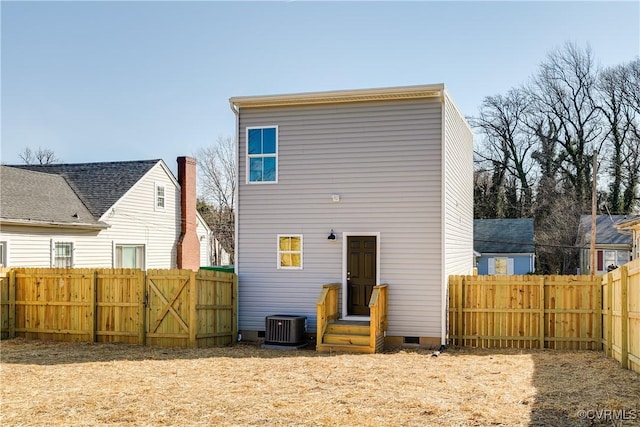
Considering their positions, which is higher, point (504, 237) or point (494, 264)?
point (504, 237)

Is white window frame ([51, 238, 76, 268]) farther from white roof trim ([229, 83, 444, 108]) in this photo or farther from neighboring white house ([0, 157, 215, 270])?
white roof trim ([229, 83, 444, 108])

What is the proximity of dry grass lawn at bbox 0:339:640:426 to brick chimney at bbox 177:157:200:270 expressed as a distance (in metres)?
12.7

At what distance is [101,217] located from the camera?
2098 centimetres

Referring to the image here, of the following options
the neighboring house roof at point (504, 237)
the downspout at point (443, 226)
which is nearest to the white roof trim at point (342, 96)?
the downspout at point (443, 226)

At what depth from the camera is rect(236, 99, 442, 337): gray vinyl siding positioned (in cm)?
1372

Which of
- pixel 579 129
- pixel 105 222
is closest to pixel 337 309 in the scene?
pixel 105 222

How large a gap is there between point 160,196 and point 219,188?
18671 millimetres

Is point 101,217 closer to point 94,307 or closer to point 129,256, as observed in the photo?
point 129,256

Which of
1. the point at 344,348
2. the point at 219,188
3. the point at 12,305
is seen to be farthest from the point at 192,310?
the point at 219,188

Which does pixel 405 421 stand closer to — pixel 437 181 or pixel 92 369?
pixel 92 369

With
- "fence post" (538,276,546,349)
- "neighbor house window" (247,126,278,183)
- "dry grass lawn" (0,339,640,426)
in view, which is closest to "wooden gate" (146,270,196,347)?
"dry grass lawn" (0,339,640,426)

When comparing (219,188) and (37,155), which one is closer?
(219,188)

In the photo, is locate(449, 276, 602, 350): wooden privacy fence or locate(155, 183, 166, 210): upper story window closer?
locate(449, 276, 602, 350): wooden privacy fence

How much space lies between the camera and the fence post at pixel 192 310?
1320 centimetres
